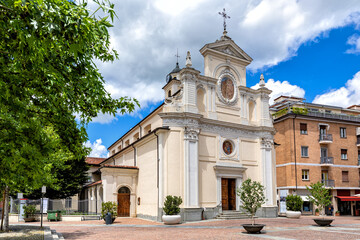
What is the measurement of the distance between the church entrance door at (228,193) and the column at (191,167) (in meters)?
3.72

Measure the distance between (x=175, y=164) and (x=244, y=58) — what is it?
1329 centimetres

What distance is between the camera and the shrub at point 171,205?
75.2 ft

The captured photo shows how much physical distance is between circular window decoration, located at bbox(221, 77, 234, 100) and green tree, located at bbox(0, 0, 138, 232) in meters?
20.4

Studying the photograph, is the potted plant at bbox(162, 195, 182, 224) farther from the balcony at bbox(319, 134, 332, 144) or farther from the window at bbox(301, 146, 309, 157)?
the balcony at bbox(319, 134, 332, 144)

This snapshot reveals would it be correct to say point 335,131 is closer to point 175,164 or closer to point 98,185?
point 175,164

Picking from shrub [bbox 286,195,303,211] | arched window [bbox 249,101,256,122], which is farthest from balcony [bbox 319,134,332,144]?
arched window [bbox 249,101,256,122]

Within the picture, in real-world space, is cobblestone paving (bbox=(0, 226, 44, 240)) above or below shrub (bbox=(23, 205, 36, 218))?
above

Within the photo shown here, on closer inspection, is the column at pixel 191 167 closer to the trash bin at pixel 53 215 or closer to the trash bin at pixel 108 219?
the trash bin at pixel 108 219

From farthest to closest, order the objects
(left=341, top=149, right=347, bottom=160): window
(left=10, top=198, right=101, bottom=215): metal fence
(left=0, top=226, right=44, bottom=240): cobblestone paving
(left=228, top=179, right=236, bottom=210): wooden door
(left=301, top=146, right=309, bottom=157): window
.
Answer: (left=341, top=149, right=347, bottom=160): window < (left=301, top=146, right=309, bottom=157): window < (left=10, top=198, right=101, bottom=215): metal fence < (left=228, top=179, right=236, bottom=210): wooden door < (left=0, top=226, right=44, bottom=240): cobblestone paving

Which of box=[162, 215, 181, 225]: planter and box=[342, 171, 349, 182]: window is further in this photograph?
box=[342, 171, 349, 182]: window

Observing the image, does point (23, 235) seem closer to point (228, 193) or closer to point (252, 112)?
point (228, 193)

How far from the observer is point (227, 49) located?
3012 centimetres

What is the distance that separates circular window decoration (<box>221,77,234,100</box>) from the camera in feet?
96.5

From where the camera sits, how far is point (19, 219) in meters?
29.0
